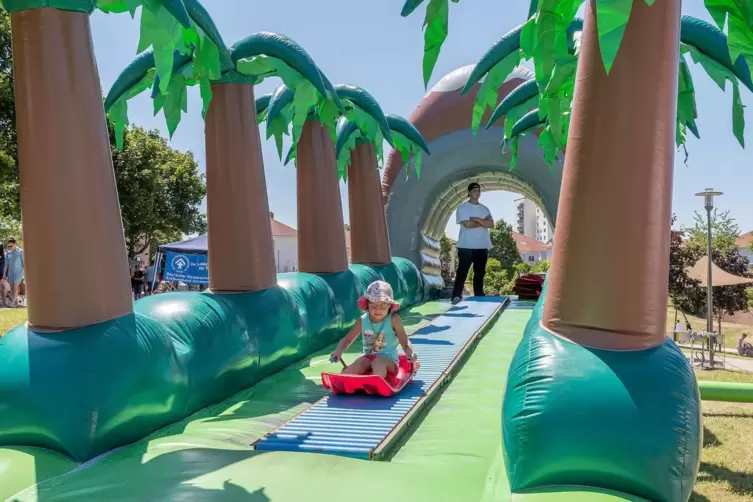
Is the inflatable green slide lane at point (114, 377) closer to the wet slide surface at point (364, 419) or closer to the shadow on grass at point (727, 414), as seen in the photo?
the wet slide surface at point (364, 419)

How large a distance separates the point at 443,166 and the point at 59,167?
295 inches

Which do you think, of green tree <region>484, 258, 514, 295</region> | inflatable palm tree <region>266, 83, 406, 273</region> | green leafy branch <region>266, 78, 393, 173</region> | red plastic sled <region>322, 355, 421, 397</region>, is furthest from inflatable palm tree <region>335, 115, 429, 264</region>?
green tree <region>484, 258, 514, 295</region>

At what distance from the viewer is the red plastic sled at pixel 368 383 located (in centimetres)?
361

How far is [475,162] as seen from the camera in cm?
998

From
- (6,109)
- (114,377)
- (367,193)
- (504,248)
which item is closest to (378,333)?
(114,377)

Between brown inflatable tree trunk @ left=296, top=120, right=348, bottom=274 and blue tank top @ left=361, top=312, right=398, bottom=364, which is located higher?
brown inflatable tree trunk @ left=296, top=120, right=348, bottom=274

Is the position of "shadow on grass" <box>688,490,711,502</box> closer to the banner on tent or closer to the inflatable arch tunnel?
the inflatable arch tunnel

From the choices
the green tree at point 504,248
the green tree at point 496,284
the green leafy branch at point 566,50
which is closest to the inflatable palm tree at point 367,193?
the green leafy branch at point 566,50

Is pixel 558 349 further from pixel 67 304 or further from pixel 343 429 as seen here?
pixel 67 304

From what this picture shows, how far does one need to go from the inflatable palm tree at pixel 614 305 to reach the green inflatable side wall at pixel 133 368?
173 centimetres

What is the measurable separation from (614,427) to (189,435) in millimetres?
1933

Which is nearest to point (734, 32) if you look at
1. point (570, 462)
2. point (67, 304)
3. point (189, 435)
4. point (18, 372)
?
point (570, 462)

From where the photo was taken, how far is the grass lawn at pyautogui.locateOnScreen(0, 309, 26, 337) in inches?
332

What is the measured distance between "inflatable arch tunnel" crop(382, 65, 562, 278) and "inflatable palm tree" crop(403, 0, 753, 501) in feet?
23.4
